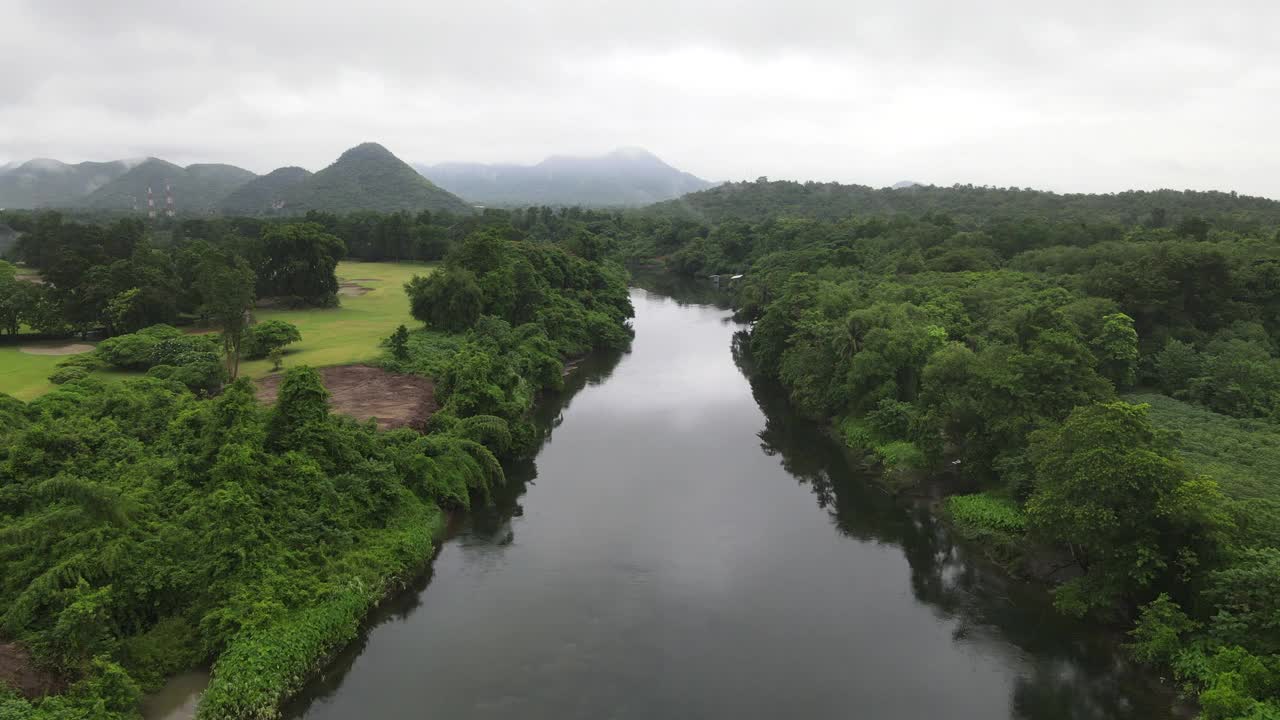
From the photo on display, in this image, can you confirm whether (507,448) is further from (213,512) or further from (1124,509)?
(1124,509)

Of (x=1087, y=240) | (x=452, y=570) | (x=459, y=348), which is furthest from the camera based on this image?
(x=1087, y=240)

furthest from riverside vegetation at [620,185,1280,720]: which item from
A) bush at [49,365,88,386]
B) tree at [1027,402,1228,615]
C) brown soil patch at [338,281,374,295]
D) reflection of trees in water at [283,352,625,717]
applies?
brown soil patch at [338,281,374,295]

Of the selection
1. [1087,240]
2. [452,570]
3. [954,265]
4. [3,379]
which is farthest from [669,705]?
[1087,240]

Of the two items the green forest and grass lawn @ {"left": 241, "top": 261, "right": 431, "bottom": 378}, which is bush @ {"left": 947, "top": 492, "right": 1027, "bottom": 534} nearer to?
the green forest

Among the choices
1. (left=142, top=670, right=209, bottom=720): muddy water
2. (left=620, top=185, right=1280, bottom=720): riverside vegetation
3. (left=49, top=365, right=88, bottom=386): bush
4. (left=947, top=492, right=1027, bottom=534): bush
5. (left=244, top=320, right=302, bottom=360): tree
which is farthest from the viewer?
(left=244, top=320, right=302, bottom=360): tree

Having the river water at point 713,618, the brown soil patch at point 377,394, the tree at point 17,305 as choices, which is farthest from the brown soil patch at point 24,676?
the tree at point 17,305

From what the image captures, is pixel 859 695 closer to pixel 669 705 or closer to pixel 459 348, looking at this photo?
pixel 669 705

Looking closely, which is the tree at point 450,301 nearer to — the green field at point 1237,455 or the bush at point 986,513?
the bush at point 986,513
